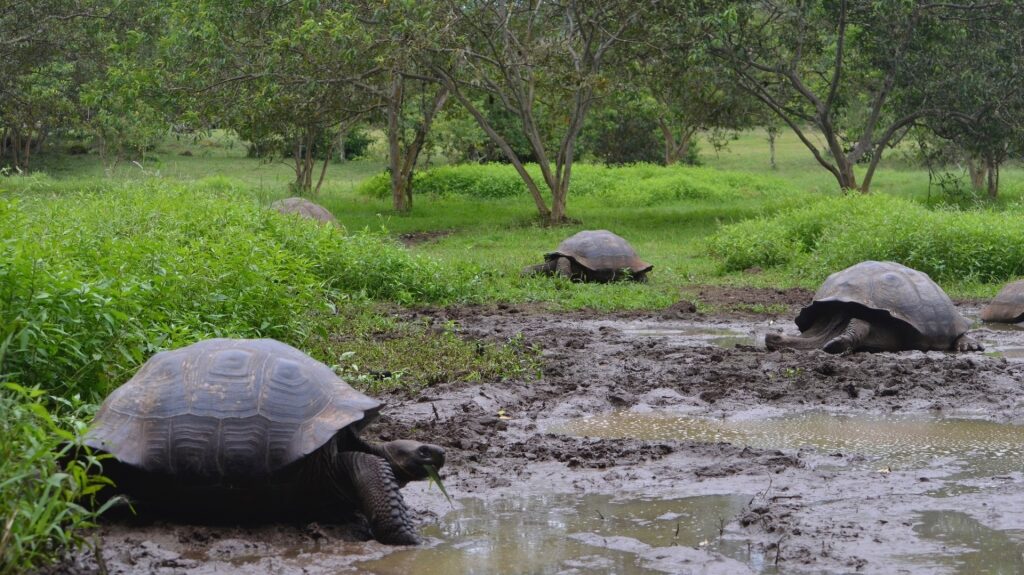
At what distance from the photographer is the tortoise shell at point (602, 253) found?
12656mm

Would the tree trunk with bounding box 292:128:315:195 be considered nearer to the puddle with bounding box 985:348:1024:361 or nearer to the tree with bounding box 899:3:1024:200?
the tree with bounding box 899:3:1024:200

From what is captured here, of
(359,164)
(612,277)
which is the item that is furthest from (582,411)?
(359,164)

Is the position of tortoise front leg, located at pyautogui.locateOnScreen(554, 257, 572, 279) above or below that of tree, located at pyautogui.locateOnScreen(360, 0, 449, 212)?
below

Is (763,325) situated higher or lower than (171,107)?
lower

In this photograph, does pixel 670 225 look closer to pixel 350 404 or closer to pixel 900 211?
pixel 900 211

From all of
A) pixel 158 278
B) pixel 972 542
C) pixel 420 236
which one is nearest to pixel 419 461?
pixel 972 542

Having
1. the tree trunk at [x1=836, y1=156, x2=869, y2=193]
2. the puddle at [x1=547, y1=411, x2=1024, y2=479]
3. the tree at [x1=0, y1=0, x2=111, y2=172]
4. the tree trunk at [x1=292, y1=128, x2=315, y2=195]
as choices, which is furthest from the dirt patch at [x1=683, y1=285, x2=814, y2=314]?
the tree at [x1=0, y1=0, x2=111, y2=172]

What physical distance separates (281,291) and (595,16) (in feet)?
38.8

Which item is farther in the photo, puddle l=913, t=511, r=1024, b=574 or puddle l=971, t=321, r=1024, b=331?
puddle l=971, t=321, r=1024, b=331

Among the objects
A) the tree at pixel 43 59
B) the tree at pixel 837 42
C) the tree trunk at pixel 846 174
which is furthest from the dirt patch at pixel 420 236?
the tree at pixel 43 59

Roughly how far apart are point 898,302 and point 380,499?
206 inches

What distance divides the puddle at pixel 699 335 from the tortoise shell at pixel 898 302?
0.68 metres

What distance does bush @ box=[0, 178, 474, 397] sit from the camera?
15.8 ft

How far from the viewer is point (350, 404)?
414 centimetres
